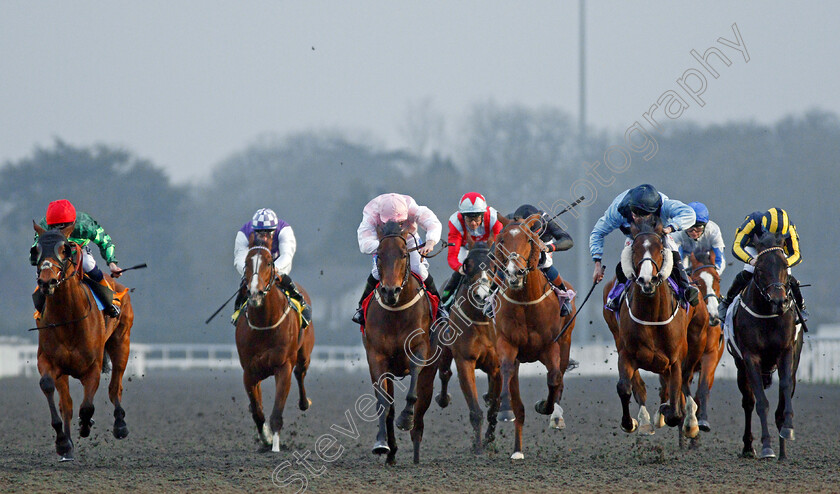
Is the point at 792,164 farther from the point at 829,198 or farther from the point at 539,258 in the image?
the point at 539,258

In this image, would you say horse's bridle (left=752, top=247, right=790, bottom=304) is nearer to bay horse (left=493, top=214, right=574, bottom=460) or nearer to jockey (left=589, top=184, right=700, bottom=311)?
jockey (left=589, top=184, right=700, bottom=311)

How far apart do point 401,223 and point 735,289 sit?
328 centimetres

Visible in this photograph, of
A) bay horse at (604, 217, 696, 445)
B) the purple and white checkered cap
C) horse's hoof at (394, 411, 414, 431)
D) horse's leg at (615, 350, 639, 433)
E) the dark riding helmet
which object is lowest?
horse's hoof at (394, 411, 414, 431)

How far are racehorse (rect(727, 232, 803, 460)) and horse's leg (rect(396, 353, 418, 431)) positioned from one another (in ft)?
9.79

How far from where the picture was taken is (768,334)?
9875 mm

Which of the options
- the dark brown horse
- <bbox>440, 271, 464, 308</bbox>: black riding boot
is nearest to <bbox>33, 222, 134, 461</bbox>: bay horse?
<bbox>440, 271, 464, 308</bbox>: black riding boot

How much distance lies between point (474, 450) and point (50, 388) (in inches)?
149

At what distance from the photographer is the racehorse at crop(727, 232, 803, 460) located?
955cm

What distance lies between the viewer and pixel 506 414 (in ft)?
33.7

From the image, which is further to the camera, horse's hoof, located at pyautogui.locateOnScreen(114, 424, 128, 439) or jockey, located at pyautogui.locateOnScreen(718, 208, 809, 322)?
horse's hoof, located at pyautogui.locateOnScreen(114, 424, 128, 439)

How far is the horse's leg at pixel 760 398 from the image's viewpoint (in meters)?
9.77

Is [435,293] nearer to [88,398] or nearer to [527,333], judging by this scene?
[527,333]

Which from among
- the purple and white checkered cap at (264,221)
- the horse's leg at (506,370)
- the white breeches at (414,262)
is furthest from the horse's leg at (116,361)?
the horse's leg at (506,370)

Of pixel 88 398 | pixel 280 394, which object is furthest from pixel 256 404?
pixel 88 398
